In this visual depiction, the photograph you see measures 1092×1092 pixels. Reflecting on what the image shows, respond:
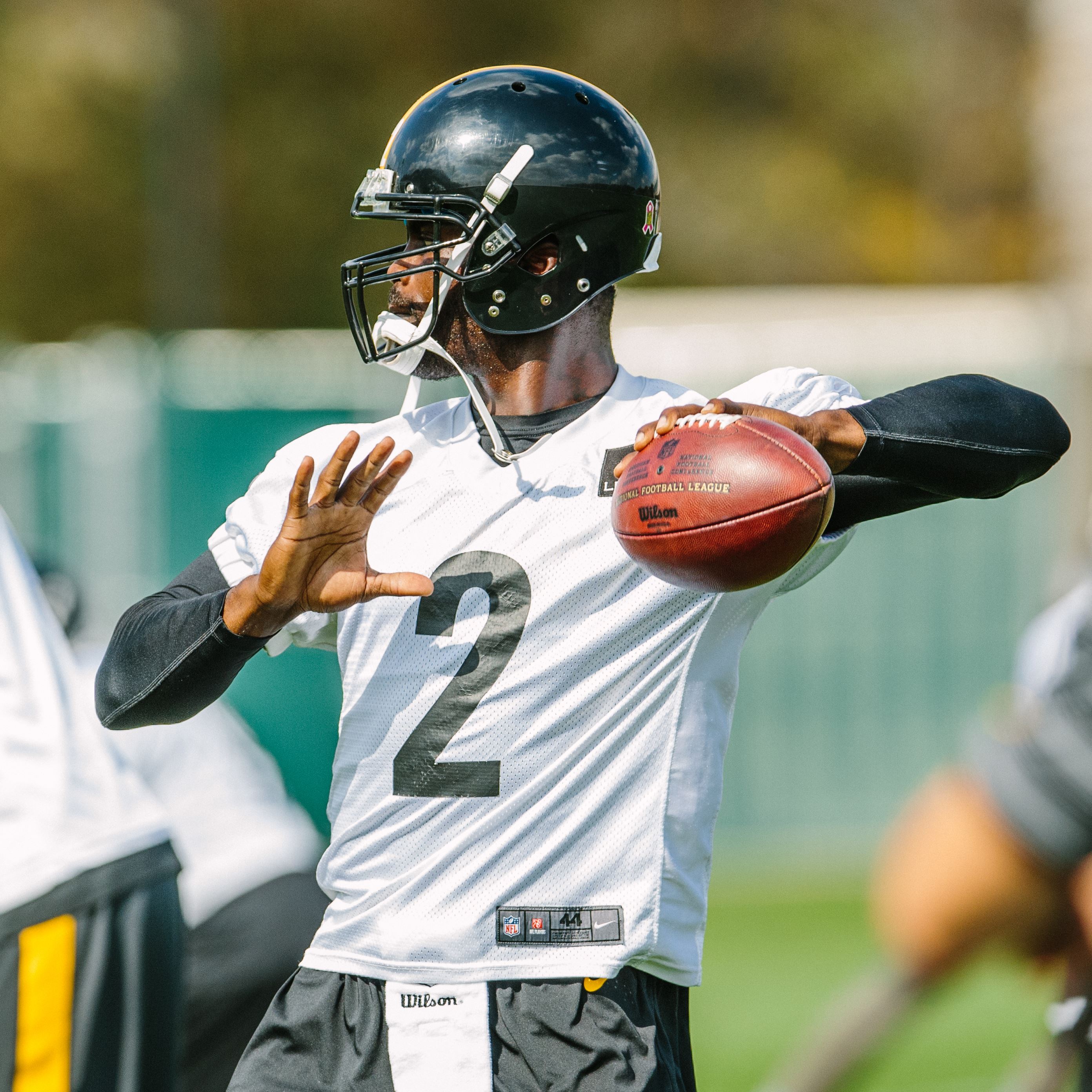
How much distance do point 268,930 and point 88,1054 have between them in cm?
92

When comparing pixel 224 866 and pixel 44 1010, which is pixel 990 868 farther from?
pixel 224 866

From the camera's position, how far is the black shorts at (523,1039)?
2947mm

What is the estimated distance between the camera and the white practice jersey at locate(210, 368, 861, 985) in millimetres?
3037

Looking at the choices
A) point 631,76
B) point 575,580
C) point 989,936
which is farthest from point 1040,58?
point 989,936

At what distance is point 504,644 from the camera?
3125mm

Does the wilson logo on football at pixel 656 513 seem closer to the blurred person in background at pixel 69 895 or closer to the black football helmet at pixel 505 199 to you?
the black football helmet at pixel 505 199

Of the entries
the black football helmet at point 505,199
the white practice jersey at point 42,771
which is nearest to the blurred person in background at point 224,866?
the white practice jersey at point 42,771

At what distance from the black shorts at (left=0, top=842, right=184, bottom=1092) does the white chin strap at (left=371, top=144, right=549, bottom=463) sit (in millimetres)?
1236

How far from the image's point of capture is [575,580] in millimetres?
3119

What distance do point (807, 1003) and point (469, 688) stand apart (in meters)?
4.50

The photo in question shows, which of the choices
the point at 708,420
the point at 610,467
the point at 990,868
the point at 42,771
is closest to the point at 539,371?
the point at 610,467

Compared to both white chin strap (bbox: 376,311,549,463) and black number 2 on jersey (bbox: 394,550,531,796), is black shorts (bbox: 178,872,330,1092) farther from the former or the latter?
white chin strap (bbox: 376,311,549,463)

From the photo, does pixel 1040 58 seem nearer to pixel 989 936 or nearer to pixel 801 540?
pixel 801 540

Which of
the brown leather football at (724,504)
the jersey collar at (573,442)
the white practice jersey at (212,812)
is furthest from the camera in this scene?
the white practice jersey at (212,812)
